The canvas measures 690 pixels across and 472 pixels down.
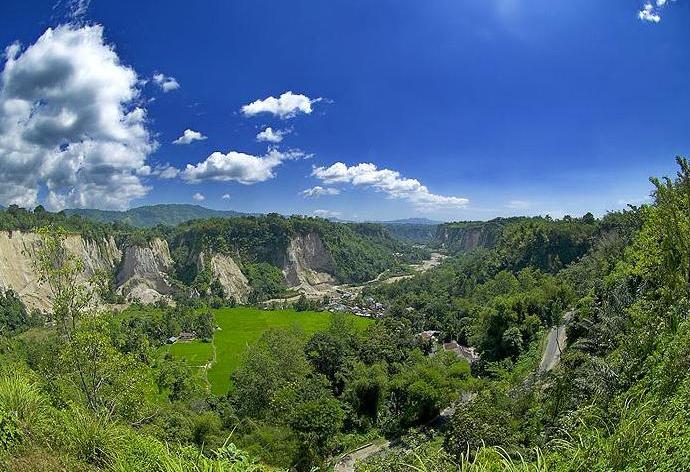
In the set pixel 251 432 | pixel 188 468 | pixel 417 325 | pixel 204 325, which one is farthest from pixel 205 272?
pixel 188 468

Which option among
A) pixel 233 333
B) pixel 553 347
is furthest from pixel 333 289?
pixel 553 347

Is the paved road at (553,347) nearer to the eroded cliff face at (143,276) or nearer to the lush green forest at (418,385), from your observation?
the lush green forest at (418,385)

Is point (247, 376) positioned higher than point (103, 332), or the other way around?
point (103, 332)

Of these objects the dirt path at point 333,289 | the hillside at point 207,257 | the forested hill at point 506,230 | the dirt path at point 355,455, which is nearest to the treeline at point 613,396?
the dirt path at point 355,455

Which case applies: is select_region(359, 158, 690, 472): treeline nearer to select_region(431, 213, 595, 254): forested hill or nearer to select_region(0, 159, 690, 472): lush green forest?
select_region(0, 159, 690, 472): lush green forest

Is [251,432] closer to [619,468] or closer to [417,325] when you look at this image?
[619,468]

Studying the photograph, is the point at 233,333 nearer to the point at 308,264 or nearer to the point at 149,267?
the point at 149,267
